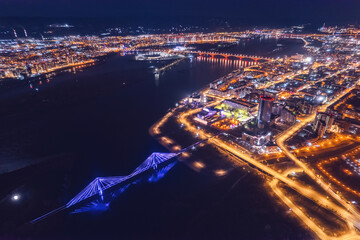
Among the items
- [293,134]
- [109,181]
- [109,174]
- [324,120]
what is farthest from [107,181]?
[324,120]

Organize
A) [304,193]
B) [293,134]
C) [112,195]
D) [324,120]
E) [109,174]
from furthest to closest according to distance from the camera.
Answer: [293,134] < [324,120] < [109,174] < [112,195] < [304,193]

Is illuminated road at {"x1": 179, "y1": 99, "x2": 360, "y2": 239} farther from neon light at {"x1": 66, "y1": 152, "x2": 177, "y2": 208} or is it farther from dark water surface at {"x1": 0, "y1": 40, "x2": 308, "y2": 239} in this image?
neon light at {"x1": 66, "y1": 152, "x2": 177, "y2": 208}

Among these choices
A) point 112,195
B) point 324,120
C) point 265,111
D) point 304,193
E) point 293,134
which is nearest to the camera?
point 304,193

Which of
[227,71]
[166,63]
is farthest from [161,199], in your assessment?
[166,63]

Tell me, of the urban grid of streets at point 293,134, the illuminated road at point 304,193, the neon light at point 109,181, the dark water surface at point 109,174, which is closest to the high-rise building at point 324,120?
the urban grid of streets at point 293,134

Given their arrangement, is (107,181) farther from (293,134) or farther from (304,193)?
(293,134)

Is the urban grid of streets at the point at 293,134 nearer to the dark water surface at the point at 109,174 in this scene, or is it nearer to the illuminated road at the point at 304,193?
the illuminated road at the point at 304,193
